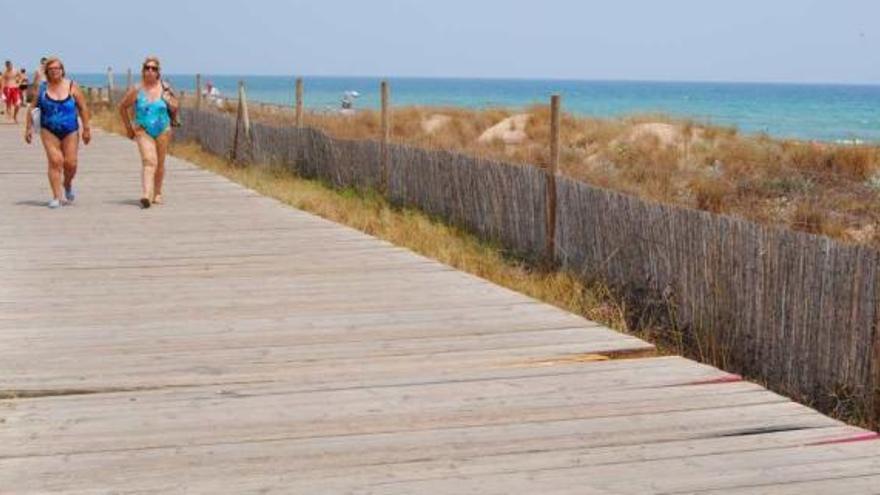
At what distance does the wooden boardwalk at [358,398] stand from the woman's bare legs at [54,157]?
159 inches

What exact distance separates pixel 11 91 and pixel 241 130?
14.8 meters

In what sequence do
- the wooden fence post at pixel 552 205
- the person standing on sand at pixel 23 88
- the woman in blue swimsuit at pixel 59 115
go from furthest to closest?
the person standing on sand at pixel 23 88 < the woman in blue swimsuit at pixel 59 115 < the wooden fence post at pixel 552 205

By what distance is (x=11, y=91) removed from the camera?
3344 cm

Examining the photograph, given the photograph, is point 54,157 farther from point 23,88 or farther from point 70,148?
point 23,88

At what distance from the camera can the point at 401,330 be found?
254 inches

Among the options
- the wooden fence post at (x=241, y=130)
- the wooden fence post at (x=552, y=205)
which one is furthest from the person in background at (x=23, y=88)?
the wooden fence post at (x=552, y=205)

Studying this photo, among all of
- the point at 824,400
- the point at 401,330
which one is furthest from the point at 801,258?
the point at 401,330

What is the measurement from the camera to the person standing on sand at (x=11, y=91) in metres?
33.5

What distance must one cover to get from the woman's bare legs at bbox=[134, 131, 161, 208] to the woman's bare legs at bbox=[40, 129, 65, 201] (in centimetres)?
77

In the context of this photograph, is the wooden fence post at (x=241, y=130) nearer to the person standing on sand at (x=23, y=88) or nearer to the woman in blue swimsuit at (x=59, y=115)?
the woman in blue swimsuit at (x=59, y=115)

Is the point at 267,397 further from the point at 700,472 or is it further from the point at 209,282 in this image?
the point at 209,282

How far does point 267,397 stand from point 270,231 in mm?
5831

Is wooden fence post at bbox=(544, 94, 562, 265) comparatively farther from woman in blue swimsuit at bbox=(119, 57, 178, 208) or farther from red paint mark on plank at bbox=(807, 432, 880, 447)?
red paint mark on plank at bbox=(807, 432, 880, 447)

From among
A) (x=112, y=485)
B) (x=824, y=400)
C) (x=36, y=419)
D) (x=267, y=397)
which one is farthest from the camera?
(x=824, y=400)
